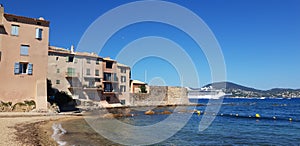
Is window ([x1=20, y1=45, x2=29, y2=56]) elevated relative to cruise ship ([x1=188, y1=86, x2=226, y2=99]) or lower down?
elevated

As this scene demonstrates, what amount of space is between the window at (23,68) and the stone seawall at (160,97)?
26.9 m

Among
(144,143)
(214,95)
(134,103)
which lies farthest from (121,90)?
(214,95)

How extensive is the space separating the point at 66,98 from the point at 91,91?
19.4 ft

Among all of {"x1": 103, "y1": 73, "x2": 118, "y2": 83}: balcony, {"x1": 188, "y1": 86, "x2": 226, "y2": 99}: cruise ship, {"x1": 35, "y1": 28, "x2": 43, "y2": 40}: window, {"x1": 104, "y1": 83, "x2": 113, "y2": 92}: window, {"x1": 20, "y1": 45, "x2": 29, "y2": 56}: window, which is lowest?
{"x1": 188, "y1": 86, "x2": 226, "y2": 99}: cruise ship

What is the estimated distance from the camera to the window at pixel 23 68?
30078 mm

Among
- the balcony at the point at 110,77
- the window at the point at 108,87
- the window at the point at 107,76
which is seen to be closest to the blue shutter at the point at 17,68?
the balcony at the point at 110,77

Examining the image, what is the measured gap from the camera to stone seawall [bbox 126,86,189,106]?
57938 mm

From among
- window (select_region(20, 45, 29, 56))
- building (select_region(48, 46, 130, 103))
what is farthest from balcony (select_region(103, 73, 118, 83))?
window (select_region(20, 45, 29, 56))

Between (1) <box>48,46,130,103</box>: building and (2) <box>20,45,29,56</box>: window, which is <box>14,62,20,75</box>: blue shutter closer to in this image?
(2) <box>20,45,29,56</box>: window

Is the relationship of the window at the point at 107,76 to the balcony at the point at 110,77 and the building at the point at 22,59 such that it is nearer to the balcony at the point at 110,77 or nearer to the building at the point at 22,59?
the balcony at the point at 110,77

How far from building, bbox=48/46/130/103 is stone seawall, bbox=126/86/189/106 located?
5102 mm

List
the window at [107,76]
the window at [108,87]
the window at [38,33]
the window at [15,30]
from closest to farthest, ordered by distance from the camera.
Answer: the window at [15,30] < the window at [38,33] < the window at [107,76] < the window at [108,87]

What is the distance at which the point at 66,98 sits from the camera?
140ft

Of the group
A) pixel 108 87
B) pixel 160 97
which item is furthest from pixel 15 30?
pixel 160 97
